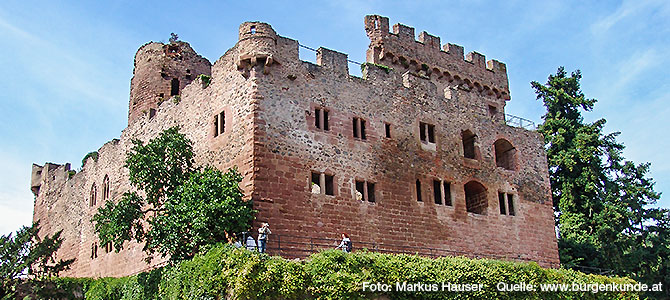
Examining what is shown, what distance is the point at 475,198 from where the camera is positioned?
2836 centimetres

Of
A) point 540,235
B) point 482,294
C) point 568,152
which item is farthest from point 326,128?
point 568,152

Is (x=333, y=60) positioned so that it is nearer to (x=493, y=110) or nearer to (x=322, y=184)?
(x=322, y=184)

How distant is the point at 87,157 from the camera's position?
35094mm

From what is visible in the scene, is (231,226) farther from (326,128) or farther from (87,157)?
(87,157)

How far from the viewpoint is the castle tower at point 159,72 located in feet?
105

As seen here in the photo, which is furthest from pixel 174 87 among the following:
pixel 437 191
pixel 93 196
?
pixel 437 191

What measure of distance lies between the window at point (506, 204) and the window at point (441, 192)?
279 centimetres

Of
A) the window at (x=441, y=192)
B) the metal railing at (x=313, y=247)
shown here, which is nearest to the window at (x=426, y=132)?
the window at (x=441, y=192)

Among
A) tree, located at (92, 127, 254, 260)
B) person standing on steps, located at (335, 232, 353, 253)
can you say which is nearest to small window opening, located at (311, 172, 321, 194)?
person standing on steps, located at (335, 232, 353, 253)

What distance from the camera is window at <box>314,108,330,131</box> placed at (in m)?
23.7

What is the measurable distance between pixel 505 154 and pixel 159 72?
16524mm

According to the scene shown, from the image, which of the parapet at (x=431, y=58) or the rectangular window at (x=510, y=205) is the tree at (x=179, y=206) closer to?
the parapet at (x=431, y=58)

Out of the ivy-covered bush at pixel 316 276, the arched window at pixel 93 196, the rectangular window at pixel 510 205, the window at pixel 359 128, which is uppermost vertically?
the window at pixel 359 128

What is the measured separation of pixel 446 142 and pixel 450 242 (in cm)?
410
